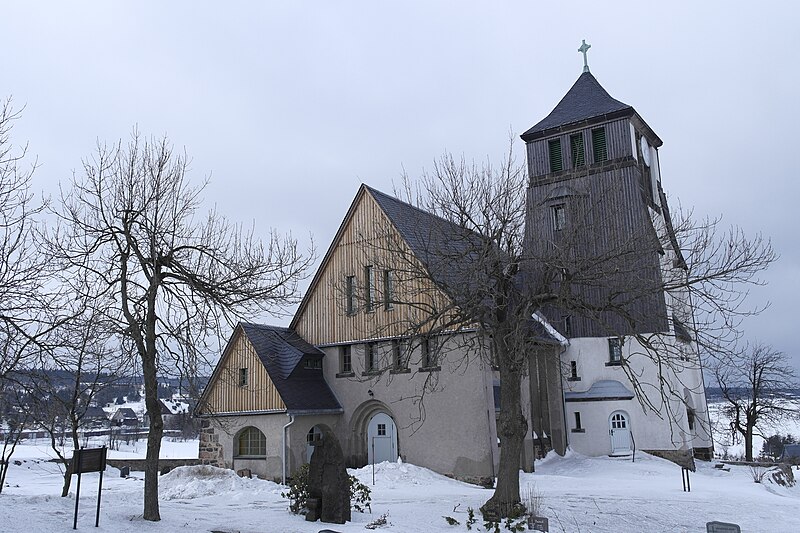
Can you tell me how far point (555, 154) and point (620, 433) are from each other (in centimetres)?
1400

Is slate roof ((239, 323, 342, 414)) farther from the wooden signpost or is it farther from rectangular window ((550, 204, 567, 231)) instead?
rectangular window ((550, 204, 567, 231))

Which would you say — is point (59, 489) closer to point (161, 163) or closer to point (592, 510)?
point (161, 163)

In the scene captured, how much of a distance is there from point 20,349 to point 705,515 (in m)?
14.9

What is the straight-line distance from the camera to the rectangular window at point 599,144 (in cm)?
3212

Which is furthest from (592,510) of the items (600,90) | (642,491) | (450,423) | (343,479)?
(600,90)

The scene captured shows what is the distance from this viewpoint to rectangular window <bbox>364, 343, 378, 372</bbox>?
2545cm

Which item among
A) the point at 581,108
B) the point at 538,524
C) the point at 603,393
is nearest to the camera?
the point at 538,524

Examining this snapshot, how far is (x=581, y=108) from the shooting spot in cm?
3406

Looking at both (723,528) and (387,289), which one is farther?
(387,289)

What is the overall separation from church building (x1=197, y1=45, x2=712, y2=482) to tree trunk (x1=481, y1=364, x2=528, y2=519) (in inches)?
106

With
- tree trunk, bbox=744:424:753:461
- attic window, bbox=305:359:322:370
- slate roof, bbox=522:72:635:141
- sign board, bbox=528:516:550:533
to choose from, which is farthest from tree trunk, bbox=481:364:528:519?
tree trunk, bbox=744:424:753:461

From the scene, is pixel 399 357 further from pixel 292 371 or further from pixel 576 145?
pixel 576 145

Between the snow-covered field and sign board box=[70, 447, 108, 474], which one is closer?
sign board box=[70, 447, 108, 474]

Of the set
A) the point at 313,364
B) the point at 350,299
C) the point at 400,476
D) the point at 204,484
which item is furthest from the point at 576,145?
the point at 204,484
